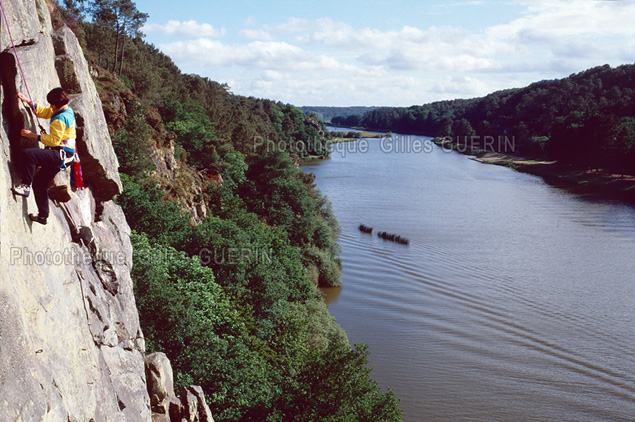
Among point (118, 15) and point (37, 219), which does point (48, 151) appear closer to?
point (37, 219)

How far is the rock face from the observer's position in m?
6.21

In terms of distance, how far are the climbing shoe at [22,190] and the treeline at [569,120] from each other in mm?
73741

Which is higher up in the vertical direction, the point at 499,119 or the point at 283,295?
the point at 499,119

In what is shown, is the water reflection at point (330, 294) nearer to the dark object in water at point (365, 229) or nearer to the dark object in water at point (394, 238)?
the dark object in water at point (394, 238)

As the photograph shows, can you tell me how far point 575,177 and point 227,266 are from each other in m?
64.8

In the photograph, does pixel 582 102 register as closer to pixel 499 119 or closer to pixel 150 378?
pixel 499 119

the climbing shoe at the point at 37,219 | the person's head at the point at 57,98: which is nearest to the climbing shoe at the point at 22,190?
the climbing shoe at the point at 37,219

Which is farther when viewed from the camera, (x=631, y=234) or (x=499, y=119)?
(x=499, y=119)

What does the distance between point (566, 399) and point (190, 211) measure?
19.8 metres

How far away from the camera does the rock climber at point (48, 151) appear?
7.07m

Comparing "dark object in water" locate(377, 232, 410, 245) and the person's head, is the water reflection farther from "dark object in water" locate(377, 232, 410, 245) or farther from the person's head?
the person's head

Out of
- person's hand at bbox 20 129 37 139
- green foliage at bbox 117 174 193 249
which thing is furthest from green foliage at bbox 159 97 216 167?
person's hand at bbox 20 129 37 139

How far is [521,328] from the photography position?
2622 centimetres

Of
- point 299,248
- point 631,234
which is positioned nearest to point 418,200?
point 631,234
